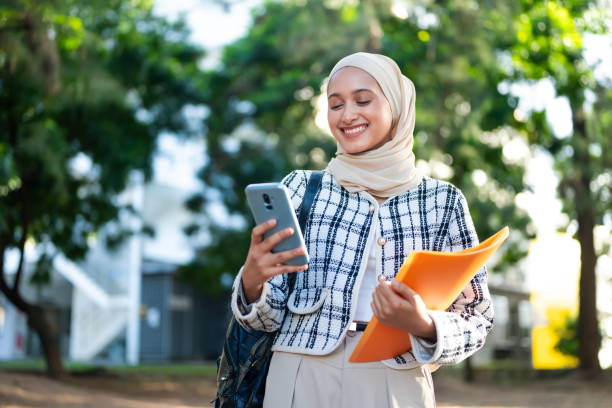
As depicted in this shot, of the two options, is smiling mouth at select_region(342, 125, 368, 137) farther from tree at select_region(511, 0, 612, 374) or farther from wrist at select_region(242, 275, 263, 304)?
tree at select_region(511, 0, 612, 374)

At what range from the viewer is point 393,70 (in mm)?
1845

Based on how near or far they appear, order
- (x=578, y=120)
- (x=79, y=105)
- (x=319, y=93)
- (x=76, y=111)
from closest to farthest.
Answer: (x=79, y=105), (x=76, y=111), (x=319, y=93), (x=578, y=120)

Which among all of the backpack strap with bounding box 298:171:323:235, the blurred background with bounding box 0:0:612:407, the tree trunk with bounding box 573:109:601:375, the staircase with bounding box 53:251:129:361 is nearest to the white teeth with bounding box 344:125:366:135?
the backpack strap with bounding box 298:171:323:235

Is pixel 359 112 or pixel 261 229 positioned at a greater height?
pixel 359 112

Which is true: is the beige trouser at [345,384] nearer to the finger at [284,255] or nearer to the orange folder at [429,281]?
the orange folder at [429,281]

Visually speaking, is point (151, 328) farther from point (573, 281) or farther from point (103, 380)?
point (573, 281)

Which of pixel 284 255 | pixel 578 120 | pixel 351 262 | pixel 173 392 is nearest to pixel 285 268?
pixel 284 255

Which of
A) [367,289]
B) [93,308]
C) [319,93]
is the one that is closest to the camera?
[367,289]

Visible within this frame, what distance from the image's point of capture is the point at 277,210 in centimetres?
149

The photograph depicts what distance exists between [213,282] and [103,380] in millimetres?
5110

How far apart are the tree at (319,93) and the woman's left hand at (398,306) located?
8.77 m

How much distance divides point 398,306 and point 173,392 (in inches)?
464

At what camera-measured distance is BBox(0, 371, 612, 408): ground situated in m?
9.33

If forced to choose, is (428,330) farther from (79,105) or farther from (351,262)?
(79,105)
